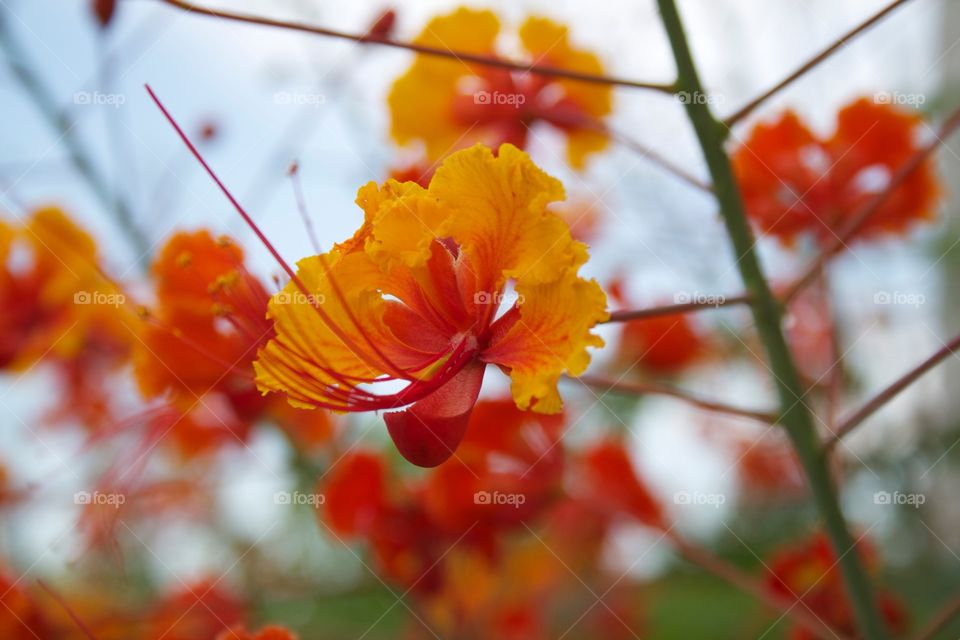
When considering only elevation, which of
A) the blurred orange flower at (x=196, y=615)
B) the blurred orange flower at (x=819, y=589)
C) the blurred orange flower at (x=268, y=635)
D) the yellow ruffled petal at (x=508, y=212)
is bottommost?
the blurred orange flower at (x=196, y=615)

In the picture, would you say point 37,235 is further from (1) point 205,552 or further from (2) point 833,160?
(1) point 205,552

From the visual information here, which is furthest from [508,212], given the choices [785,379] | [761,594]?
[761,594]

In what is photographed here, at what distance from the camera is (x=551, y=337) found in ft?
3.35

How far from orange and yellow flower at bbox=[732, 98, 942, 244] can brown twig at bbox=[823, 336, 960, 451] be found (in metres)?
0.77

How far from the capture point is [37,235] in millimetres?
2139

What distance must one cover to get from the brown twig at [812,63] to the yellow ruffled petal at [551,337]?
0.39 metres

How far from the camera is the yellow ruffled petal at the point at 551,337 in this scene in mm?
972

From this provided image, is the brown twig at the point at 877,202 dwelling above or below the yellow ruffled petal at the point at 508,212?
above

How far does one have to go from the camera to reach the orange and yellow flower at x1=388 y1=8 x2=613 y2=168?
1.95 meters

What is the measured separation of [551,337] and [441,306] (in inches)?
7.4

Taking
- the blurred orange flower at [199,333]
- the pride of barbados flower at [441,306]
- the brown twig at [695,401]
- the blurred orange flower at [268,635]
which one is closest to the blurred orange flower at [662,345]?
the brown twig at [695,401]

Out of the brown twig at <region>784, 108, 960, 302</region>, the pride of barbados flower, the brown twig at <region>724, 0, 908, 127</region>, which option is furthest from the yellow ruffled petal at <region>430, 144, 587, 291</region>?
the brown twig at <region>784, 108, 960, 302</region>

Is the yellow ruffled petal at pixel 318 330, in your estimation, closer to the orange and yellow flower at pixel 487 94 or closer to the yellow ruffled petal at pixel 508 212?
the yellow ruffled petal at pixel 508 212

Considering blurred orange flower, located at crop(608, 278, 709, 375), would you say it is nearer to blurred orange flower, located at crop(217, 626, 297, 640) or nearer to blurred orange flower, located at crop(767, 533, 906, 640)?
blurred orange flower, located at crop(767, 533, 906, 640)
